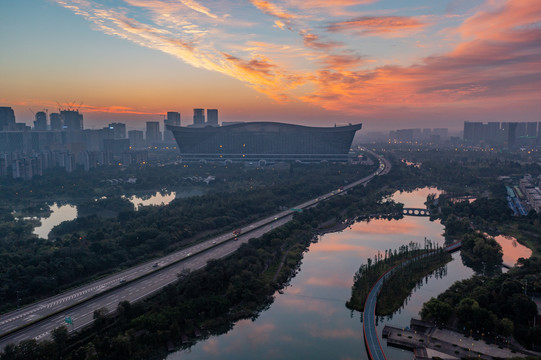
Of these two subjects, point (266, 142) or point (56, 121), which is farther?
point (56, 121)

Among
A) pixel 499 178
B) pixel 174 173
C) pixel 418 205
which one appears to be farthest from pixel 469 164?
pixel 174 173

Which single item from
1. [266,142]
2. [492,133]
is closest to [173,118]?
[266,142]

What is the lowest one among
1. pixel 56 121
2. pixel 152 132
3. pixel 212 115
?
pixel 152 132

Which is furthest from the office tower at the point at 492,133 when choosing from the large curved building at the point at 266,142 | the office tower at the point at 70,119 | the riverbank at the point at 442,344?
the riverbank at the point at 442,344

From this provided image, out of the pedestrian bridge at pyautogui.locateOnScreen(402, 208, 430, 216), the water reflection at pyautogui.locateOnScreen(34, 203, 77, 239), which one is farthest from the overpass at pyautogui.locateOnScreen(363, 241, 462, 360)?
the water reflection at pyautogui.locateOnScreen(34, 203, 77, 239)

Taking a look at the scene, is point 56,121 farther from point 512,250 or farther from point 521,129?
point 521,129

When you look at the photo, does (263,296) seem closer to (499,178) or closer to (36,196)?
(36,196)

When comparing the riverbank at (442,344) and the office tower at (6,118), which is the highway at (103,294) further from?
the office tower at (6,118)
